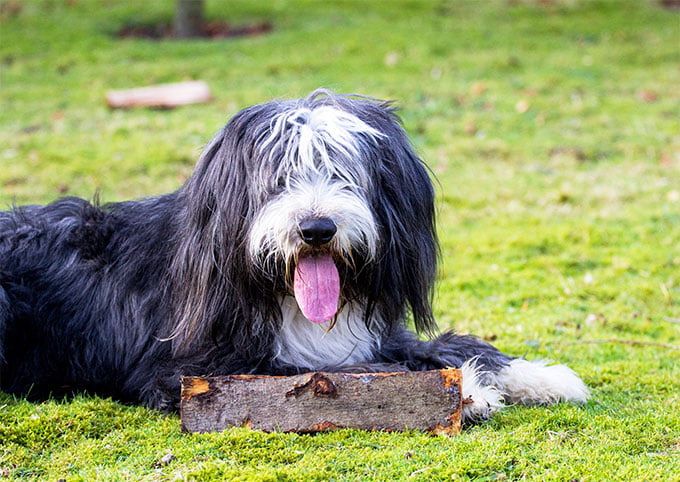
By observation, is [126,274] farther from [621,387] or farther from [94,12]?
[94,12]

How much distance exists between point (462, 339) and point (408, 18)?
15.9 meters

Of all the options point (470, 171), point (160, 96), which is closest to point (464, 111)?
point (470, 171)

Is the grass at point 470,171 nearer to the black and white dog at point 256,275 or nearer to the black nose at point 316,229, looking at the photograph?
the black and white dog at point 256,275

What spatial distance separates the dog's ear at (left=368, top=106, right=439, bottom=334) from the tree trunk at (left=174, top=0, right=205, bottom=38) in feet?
48.9

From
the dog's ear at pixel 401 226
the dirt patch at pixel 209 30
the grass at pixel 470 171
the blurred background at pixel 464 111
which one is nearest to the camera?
the grass at pixel 470 171

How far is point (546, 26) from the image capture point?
19203 mm

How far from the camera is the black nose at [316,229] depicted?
3.99 m

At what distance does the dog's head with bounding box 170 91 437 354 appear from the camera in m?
4.13

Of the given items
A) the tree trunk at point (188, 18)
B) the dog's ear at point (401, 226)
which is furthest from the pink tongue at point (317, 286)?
the tree trunk at point (188, 18)

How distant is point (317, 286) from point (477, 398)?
41.1 inches

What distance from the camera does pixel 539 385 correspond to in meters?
4.87

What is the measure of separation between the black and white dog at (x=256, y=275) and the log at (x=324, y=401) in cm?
21

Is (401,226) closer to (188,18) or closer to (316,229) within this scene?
(316,229)

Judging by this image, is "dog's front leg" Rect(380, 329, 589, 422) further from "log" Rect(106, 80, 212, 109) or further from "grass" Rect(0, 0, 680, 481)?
"log" Rect(106, 80, 212, 109)
